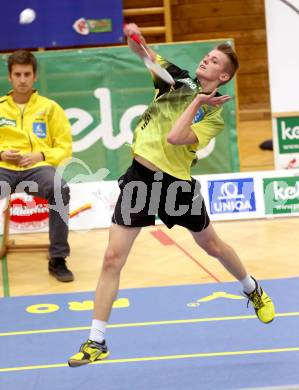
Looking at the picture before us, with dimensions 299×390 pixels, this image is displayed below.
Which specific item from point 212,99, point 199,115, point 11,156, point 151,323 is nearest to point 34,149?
point 11,156

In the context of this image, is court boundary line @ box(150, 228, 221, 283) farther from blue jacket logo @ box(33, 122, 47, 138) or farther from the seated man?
blue jacket logo @ box(33, 122, 47, 138)

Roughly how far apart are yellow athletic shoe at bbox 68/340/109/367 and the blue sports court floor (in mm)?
150

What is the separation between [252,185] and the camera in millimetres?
7363

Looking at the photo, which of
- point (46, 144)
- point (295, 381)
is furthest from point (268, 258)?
point (295, 381)

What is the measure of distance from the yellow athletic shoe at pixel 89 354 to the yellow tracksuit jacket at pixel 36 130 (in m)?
2.39

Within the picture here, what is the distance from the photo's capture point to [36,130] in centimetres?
629

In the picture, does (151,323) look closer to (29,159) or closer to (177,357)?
(177,357)

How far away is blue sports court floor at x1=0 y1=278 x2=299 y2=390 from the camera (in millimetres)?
4129

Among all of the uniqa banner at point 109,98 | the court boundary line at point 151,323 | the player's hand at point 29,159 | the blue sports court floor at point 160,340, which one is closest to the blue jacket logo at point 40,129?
the player's hand at point 29,159

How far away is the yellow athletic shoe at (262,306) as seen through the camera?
15.0 ft

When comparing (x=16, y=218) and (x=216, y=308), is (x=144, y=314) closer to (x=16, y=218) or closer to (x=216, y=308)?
(x=216, y=308)

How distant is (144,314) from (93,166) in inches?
114

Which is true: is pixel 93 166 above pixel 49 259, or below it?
above

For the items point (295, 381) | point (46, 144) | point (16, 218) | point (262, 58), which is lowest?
point (295, 381)
